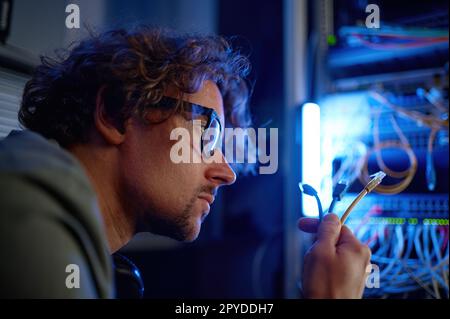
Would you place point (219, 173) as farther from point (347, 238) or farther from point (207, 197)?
point (347, 238)

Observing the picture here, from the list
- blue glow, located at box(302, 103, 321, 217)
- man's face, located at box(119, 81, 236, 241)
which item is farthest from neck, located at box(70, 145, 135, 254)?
blue glow, located at box(302, 103, 321, 217)

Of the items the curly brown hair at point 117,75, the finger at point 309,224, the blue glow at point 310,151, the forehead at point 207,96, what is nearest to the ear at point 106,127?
the curly brown hair at point 117,75

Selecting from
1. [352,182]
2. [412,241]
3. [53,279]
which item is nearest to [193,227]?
[53,279]

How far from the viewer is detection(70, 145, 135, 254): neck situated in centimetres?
75

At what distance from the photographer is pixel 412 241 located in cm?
102

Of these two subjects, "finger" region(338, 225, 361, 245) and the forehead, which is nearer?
"finger" region(338, 225, 361, 245)

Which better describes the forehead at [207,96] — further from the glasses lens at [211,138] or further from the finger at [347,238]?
the finger at [347,238]

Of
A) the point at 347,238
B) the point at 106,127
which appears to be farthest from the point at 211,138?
the point at 347,238

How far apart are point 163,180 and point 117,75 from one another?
23cm

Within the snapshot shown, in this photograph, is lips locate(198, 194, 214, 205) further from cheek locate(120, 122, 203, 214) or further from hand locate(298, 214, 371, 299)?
hand locate(298, 214, 371, 299)

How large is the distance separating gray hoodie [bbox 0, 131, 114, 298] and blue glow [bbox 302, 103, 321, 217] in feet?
2.22

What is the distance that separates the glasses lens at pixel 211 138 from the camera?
0.78m

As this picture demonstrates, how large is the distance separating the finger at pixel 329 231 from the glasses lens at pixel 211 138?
0.27 m

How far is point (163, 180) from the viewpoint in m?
0.76
